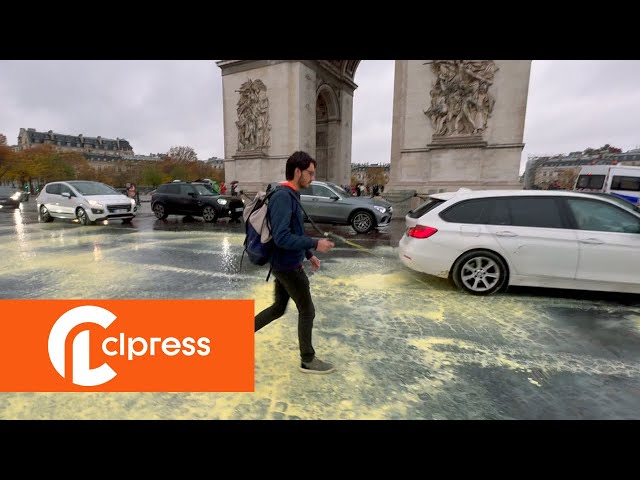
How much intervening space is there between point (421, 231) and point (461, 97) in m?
12.4

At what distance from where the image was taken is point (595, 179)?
58.9ft

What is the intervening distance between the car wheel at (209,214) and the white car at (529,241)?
32.5 feet

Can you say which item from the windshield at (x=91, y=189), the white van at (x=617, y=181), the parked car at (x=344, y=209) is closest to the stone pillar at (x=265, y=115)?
the parked car at (x=344, y=209)

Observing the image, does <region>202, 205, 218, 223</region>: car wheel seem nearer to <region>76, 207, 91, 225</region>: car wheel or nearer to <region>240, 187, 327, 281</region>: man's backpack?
<region>76, 207, 91, 225</region>: car wheel

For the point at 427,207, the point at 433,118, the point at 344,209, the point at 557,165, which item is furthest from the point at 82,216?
the point at 557,165

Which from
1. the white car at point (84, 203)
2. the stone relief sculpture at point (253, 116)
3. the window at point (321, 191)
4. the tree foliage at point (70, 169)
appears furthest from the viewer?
the tree foliage at point (70, 169)

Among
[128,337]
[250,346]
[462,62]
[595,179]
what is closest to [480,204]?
[250,346]

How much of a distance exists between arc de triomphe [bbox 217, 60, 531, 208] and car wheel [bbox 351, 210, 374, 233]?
5.96 m

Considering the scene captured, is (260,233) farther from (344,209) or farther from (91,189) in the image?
(91,189)

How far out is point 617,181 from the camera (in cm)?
1705

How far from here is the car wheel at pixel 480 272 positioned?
4.69m

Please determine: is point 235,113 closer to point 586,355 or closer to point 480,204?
point 480,204

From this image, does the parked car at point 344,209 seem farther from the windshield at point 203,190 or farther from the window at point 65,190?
the window at point 65,190

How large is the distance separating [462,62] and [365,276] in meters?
13.1
